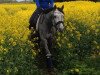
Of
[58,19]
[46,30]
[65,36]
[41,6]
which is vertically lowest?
[65,36]

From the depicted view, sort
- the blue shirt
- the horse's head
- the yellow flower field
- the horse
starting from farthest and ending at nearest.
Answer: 1. the blue shirt
2. the horse
3. the horse's head
4. the yellow flower field

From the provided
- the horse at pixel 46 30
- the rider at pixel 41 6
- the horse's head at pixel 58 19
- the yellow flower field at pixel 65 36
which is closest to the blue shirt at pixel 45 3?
the rider at pixel 41 6

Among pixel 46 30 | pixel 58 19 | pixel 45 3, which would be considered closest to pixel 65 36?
pixel 46 30

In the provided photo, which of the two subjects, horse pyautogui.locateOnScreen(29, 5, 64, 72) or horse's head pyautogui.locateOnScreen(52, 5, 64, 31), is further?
horse pyautogui.locateOnScreen(29, 5, 64, 72)

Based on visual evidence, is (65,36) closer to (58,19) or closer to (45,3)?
(45,3)

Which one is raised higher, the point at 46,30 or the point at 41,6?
the point at 41,6

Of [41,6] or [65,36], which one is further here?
[65,36]

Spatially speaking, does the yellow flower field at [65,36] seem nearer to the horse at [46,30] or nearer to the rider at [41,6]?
the horse at [46,30]

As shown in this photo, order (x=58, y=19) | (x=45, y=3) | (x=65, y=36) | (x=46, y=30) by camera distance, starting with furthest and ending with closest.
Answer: (x=65, y=36) < (x=45, y=3) < (x=46, y=30) < (x=58, y=19)

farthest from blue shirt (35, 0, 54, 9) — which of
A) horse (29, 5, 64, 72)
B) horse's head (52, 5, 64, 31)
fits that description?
horse's head (52, 5, 64, 31)

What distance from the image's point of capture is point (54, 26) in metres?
12.9

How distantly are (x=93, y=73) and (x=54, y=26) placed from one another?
2812 millimetres

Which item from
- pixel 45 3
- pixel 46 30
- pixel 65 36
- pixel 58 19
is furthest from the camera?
pixel 65 36

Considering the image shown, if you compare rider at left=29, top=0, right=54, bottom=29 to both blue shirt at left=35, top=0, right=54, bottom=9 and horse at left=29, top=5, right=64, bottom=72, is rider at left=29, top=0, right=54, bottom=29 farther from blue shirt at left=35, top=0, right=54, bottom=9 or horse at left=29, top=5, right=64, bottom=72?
horse at left=29, top=5, right=64, bottom=72
